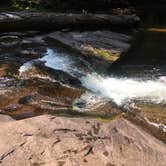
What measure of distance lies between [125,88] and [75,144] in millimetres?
3335

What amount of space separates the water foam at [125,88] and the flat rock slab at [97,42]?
1.84 meters

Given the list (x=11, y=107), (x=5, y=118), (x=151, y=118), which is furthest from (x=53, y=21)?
(x=5, y=118)

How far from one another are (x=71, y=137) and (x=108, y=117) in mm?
1455

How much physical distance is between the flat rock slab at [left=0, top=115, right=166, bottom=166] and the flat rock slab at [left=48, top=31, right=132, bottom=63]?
16.8ft

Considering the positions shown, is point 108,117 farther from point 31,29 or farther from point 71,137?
point 31,29

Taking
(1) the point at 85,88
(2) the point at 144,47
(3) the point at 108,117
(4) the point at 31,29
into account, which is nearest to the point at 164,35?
(2) the point at 144,47

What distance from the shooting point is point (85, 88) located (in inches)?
297

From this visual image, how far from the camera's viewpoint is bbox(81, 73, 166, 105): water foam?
7.12m

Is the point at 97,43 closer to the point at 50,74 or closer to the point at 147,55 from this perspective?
the point at 147,55

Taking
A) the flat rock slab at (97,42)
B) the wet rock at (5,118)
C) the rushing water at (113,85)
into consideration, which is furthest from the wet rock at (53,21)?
the wet rock at (5,118)

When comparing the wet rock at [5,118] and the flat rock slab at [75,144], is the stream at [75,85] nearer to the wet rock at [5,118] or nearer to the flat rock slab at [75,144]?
the wet rock at [5,118]

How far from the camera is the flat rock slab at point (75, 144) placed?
14.2ft

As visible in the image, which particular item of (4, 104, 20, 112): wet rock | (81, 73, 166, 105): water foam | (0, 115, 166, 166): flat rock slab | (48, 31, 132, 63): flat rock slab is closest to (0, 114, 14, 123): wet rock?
(0, 115, 166, 166): flat rock slab

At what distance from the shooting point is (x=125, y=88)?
770 cm
